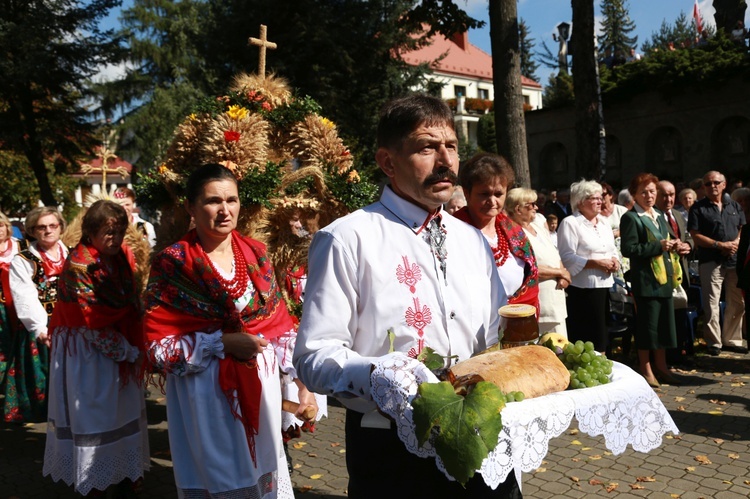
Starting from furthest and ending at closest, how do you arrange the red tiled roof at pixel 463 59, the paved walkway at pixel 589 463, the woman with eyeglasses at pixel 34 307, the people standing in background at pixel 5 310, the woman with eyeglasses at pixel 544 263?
the red tiled roof at pixel 463 59, the people standing in background at pixel 5 310, the woman with eyeglasses at pixel 544 263, the woman with eyeglasses at pixel 34 307, the paved walkway at pixel 589 463

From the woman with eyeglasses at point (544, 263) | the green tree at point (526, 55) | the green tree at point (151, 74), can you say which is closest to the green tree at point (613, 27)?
the green tree at point (526, 55)

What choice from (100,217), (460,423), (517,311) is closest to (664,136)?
(100,217)

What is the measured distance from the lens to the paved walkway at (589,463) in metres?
4.83

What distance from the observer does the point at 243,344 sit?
3.50 meters

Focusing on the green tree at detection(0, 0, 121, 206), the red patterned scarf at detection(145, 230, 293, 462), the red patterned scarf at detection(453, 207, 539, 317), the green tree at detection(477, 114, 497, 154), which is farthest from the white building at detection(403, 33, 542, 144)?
the red patterned scarf at detection(145, 230, 293, 462)

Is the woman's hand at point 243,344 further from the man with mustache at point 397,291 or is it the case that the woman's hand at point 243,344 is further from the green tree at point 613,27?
the green tree at point 613,27

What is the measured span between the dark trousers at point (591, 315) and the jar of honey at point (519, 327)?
5028mm

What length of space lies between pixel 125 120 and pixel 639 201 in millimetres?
27313

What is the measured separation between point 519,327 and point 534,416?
57 centimetres

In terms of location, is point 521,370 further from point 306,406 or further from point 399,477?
point 306,406

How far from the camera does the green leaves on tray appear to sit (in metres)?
1.77

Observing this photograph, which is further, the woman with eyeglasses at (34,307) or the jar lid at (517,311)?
the woman with eyeglasses at (34,307)

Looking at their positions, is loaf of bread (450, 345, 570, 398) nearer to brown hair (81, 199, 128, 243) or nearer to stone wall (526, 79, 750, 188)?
brown hair (81, 199, 128, 243)

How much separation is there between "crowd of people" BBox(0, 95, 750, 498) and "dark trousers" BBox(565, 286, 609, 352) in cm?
2
